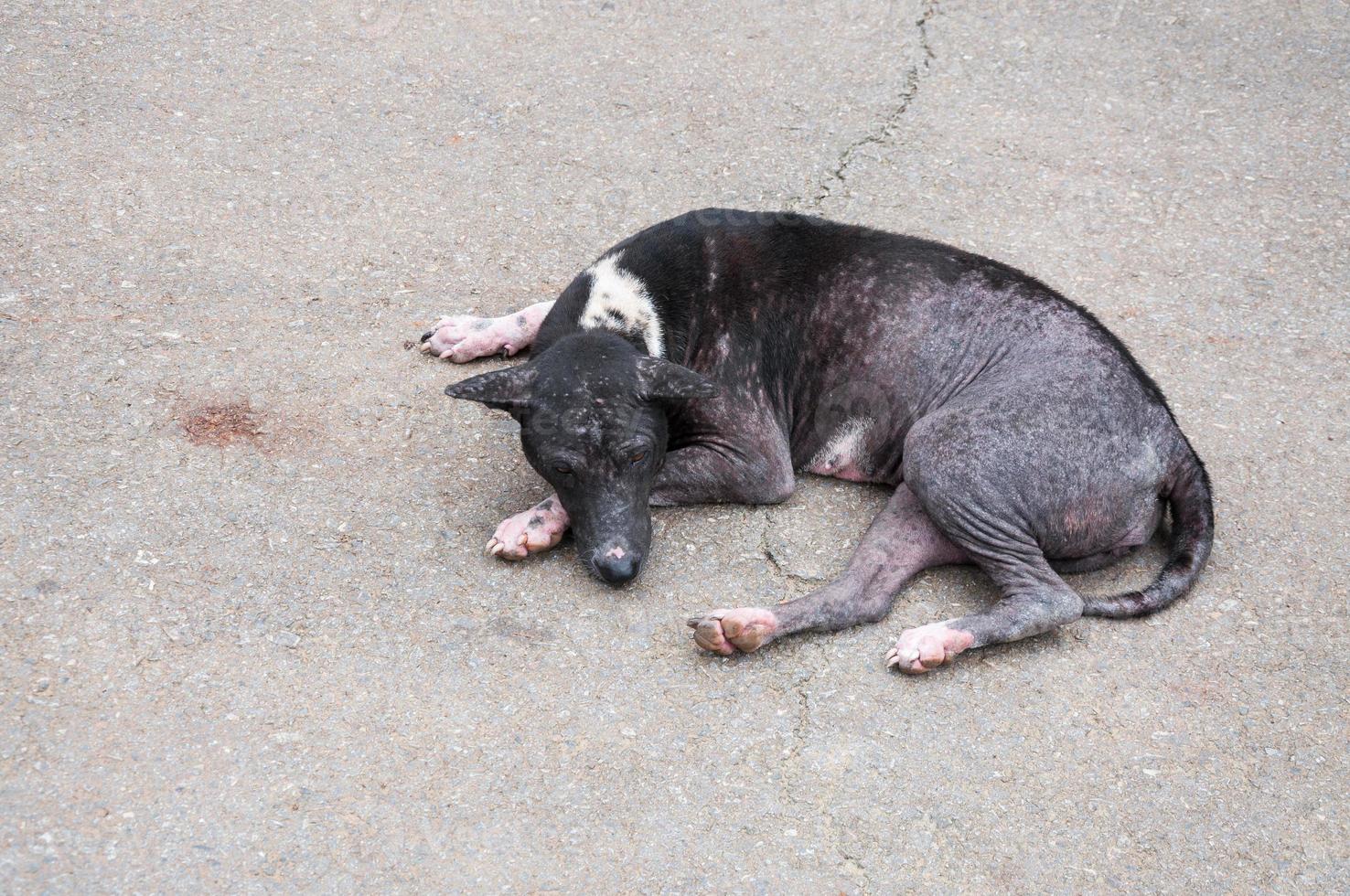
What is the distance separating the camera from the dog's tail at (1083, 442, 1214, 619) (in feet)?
14.3

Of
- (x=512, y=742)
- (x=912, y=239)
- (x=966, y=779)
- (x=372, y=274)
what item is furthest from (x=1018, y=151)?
(x=512, y=742)

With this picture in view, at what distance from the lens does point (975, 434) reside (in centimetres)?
448

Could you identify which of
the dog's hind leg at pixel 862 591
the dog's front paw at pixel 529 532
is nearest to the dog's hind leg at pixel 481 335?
the dog's front paw at pixel 529 532

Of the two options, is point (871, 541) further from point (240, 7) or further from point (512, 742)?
point (240, 7)

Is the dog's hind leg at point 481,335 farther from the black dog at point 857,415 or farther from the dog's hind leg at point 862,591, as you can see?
the dog's hind leg at point 862,591

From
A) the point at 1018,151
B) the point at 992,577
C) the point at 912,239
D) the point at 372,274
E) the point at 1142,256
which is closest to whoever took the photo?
the point at 992,577

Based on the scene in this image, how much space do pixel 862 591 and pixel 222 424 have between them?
235 centimetres

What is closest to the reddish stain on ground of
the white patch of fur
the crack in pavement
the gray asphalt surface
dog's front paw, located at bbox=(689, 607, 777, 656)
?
the gray asphalt surface

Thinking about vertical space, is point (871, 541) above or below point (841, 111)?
below

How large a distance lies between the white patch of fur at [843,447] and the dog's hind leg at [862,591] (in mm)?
246

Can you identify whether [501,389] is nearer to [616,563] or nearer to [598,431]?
[598,431]

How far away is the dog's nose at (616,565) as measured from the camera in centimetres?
421

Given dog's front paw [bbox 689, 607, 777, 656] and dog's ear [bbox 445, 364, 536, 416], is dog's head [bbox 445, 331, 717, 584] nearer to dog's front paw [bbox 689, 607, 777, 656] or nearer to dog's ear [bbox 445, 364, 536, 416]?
dog's ear [bbox 445, 364, 536, 416]

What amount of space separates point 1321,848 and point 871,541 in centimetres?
161
